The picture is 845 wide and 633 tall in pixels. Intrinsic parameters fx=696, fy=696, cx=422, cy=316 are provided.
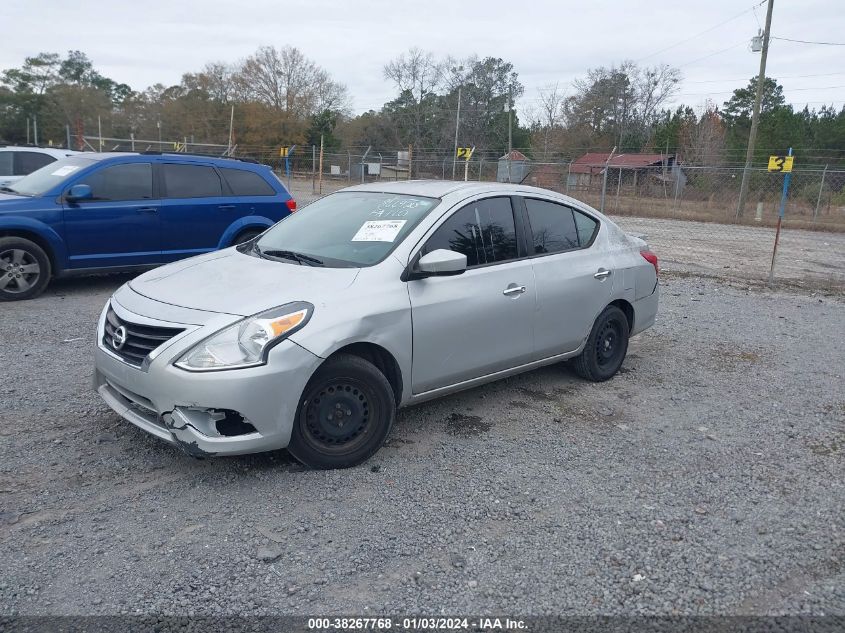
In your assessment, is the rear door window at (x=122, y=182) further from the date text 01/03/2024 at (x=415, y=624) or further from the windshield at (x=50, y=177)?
the date text 01/03/2024 at (x=415, y=624)

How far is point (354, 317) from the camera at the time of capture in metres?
3.96

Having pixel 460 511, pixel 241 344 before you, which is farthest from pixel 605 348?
pixel 241 344

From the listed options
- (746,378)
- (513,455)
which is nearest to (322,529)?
(513,455)

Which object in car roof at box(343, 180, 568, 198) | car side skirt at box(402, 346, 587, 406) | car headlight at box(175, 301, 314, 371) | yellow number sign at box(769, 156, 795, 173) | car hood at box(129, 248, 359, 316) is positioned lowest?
car side skirt at box(402, 346, 587, 406)

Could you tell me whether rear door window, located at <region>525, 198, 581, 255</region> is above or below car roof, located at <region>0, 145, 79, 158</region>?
below

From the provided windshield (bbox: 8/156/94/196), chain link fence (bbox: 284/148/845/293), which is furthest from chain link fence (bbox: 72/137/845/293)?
windshield (bbox: 8/156/94/196)

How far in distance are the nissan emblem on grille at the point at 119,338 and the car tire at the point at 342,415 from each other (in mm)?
1109

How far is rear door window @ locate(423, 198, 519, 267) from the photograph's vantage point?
15.4ft

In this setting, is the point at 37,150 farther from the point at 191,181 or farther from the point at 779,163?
the point at 779,163

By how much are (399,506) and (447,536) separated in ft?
1.19

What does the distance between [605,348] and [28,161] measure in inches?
483

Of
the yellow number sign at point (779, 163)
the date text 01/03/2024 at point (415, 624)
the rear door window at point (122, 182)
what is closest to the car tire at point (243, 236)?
the rear door window at point (122, 182)

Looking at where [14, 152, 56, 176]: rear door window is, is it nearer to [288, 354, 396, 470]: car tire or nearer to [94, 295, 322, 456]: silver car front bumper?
[94, 295, 322, 456]: silver car front bumper

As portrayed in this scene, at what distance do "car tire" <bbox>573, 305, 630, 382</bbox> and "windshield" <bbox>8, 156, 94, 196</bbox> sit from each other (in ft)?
20.4
